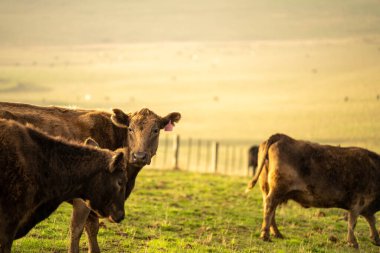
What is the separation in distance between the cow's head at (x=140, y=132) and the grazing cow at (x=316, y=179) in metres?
3.42

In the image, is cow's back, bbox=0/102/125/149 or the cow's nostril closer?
cow's back, bbox=0/102/125/149

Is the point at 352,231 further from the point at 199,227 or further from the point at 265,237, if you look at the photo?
the point at 199,227

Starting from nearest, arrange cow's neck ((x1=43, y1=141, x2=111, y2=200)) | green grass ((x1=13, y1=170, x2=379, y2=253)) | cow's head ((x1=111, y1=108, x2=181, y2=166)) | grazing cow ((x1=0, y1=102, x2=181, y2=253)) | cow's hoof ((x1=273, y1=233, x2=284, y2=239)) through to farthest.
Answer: cow's neck ((x1=43, y1=141, x2=111, y2=200))
grazing cow ((x1=0, y1=102, x2=181, y2=253))
cow's head ((x1=111, y1=108, x2=181, y2=166))
green grass ((x1=13, y1=170, x2=379, y2=253))
cow's hoof ((x1=273, y1=233, x2=284, y2=239))

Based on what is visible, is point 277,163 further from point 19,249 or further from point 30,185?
point 30,185

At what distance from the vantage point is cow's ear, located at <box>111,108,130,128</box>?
474 inches

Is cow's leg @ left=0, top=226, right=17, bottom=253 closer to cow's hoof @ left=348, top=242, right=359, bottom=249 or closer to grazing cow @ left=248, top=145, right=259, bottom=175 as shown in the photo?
cow's hoof @ left=348, top=242, right=359, bottom=249

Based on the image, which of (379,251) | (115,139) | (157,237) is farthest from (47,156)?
(379,251)

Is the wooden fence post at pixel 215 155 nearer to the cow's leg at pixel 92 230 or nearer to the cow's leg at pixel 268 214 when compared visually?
the cow's leg at pixel 268 214


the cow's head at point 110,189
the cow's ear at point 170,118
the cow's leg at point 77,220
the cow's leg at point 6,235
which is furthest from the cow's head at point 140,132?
the cow's leg at point 6,235

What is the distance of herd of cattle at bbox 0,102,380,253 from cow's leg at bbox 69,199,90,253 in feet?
0.05

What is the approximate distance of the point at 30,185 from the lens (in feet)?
28.8

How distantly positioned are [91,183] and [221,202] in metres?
12.2

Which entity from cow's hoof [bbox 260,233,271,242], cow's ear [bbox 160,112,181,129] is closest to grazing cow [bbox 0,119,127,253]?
cow's ear [bbox 160,112,181,129]

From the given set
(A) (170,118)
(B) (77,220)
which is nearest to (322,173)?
(A) (170,118)
